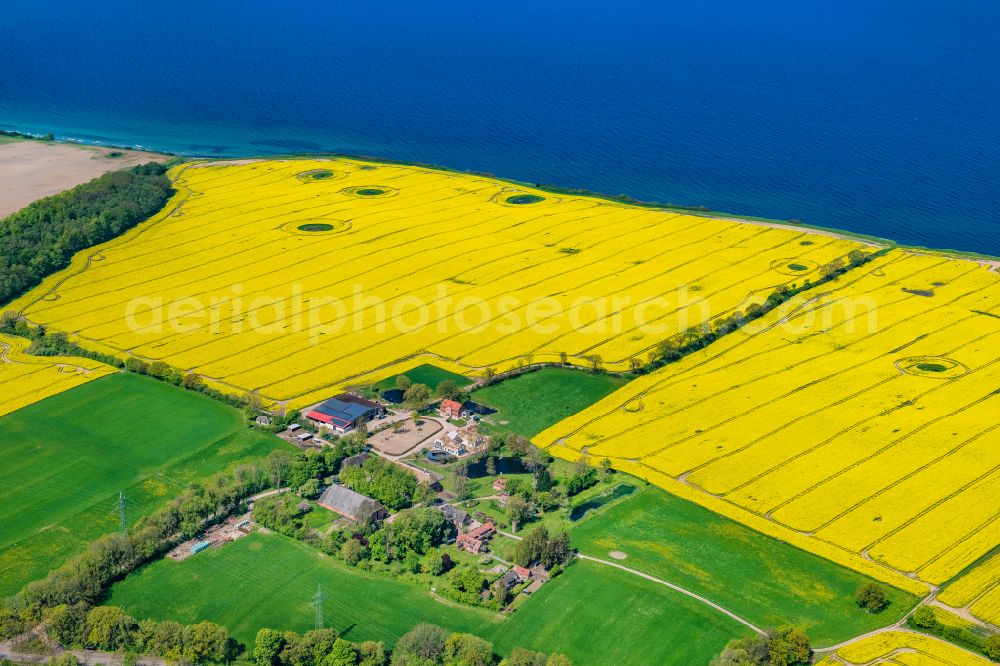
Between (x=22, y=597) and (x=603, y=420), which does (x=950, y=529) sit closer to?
(x=603, y=420)

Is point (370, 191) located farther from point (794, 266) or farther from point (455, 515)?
point (455, 515)

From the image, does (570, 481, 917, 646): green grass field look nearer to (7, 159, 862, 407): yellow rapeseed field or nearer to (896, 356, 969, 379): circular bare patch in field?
(7, 159, 862, 407): yellow rapeseed field

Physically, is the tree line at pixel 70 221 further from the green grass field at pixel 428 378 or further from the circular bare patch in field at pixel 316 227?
the green grass field at pixel 428 378

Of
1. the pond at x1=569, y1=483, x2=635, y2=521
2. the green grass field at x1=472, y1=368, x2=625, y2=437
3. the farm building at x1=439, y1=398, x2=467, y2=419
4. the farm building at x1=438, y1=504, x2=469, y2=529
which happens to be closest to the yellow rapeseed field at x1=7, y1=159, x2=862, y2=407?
the green grass field at x1=472, y1=368, x2=625, y2=437

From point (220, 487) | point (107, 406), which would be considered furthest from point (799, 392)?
point (107, 406)

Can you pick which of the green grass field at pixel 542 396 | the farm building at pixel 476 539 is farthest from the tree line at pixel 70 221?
the farm building at pixel 476 539

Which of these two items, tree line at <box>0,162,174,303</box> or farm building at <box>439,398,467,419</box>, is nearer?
farm building at <box>439,398,467,419</box>
